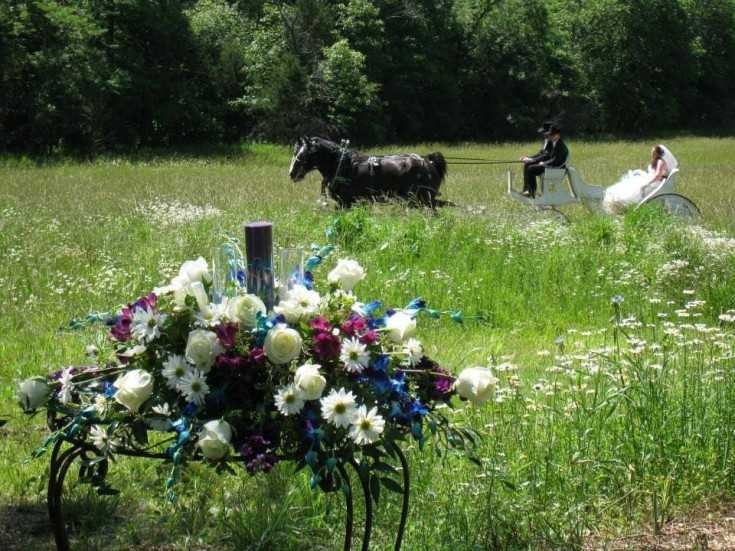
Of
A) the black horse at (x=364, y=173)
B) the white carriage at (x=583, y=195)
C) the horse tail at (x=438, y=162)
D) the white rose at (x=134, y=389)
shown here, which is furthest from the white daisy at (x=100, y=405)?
the horse tail at (x=438, y=162)

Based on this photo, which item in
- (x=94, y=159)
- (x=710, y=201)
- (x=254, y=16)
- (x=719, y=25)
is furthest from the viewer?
(x=719, y=25)

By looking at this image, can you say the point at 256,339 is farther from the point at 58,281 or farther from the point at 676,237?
the point at 676,237

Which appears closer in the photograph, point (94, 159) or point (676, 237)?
point (676, 237)

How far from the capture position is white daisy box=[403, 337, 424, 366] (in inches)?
127

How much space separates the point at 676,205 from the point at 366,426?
12479 mm

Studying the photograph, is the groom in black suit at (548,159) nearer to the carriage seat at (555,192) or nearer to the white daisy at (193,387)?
the carriage seat at (555,192)

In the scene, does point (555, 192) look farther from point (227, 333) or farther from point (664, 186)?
point (227, 333)

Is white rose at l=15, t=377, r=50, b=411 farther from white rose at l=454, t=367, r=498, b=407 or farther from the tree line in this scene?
the tree line

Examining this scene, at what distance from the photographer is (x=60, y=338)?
772 cm

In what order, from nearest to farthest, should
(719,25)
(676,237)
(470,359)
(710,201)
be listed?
1. (470,359)
2. (676,237)
3. (710,201)
4. (719,25)

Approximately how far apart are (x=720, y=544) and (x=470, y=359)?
3.74 m

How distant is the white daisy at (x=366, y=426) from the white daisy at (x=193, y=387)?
19.4 inches

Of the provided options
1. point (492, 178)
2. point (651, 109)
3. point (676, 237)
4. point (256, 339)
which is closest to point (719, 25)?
point (651, 109)

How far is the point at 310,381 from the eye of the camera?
2.93 meters
